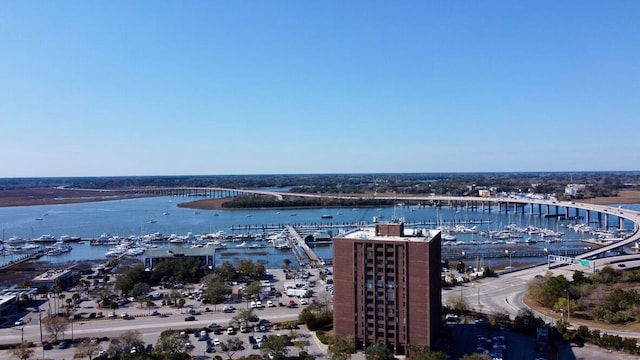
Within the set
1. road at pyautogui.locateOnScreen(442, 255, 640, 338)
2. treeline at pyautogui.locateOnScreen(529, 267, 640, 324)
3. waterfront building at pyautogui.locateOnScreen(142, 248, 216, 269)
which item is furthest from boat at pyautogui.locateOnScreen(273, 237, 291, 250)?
treeline at pyautogui.locateOnScreen(529, 267, 640, 324)

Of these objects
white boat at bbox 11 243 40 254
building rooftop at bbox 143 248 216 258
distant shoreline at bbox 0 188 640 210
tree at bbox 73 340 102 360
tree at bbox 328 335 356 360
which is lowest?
white boat at bbox 11 243 40 254

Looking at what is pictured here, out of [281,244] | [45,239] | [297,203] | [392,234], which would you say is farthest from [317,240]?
[297,203]

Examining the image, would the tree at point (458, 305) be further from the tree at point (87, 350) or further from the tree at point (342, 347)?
the tree at point (87, 350)

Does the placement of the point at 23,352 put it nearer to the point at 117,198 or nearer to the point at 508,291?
the point at 508,291

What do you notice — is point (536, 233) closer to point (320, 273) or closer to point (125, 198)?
point (320, 273)

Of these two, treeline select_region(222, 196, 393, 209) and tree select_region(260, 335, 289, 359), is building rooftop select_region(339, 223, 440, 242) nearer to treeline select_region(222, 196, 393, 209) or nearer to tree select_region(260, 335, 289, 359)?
tree select_region(260, 335, 289, 359)

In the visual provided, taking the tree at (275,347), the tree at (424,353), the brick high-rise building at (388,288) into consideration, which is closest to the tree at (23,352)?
the tree at (275,347)
